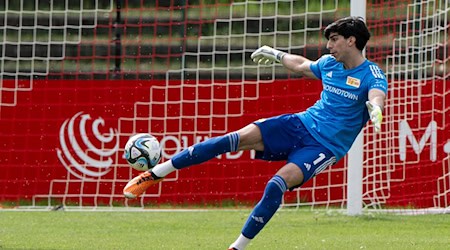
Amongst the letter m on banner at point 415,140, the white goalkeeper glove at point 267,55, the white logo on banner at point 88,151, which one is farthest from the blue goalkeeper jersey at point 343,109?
the white logo on banner at point 88,151

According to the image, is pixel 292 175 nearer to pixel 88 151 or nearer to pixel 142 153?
pixel 142 153

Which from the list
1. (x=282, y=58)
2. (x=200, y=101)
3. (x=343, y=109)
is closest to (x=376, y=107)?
(x=343, y=109)

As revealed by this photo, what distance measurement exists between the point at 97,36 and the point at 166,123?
1.92m

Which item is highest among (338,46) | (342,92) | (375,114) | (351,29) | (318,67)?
(351,29)

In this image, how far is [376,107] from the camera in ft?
26.0

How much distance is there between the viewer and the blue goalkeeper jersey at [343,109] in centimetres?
851

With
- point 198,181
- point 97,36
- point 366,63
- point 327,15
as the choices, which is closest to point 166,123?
point 198,181

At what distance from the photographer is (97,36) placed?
15312 mm

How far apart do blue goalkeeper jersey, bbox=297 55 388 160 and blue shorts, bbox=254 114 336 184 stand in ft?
0.18

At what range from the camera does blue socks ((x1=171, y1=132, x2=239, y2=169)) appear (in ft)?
27.5

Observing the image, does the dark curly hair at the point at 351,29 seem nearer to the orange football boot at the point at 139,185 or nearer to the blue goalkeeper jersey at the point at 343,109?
the blue goalkeeper jersey at the point at 343,109

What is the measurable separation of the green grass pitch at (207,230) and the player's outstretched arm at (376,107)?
1.73 m

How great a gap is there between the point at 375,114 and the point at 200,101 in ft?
21.0

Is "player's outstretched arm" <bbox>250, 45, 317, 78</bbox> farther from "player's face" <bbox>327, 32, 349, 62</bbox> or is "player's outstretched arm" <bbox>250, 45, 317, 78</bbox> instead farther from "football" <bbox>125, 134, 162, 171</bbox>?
"football" <bbox>125, 134, 162, 171</bbox>
